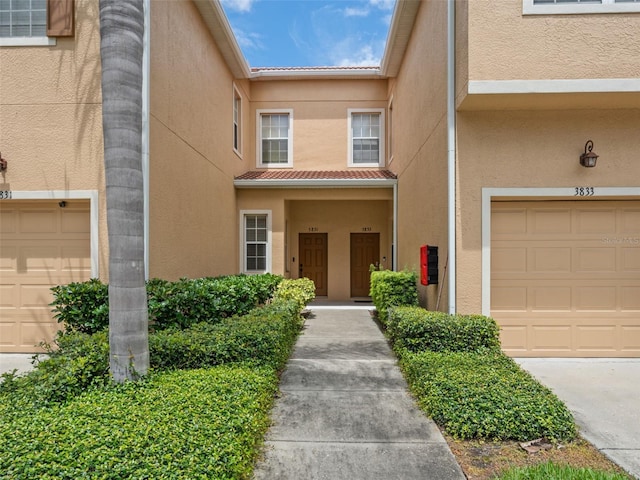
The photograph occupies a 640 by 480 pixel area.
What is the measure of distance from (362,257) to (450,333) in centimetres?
806

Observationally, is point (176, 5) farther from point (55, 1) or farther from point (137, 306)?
point (137, 306)

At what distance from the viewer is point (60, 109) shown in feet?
18.9

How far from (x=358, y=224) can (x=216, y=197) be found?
5619 mm

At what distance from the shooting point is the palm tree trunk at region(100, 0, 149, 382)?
3686mm

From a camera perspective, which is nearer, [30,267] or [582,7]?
[582,7]

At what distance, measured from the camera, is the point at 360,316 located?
920cm

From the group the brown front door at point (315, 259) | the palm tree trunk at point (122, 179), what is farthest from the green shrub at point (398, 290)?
the brown front door at point (315, 259)

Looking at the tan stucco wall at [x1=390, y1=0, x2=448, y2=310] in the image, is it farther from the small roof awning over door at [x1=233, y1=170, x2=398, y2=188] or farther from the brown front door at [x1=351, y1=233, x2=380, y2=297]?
the brown front door at [x1=351, y1=233, x2=380, y2=297]

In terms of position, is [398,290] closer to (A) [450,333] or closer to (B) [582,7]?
(A) [450,333]

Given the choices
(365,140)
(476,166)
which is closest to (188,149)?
(476,166)

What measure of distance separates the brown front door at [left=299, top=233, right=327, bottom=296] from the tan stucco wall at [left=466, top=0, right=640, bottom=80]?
869 centimetres

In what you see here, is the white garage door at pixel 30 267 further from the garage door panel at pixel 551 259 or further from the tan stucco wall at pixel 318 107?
the garage door panel at pixel 551 259

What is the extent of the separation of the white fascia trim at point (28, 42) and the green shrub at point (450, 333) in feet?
24.0

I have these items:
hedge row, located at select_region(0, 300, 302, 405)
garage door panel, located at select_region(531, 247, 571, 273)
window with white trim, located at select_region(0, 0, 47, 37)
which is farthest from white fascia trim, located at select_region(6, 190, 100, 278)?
garage door panel, located at select_region(531, 247, 571, 273)
